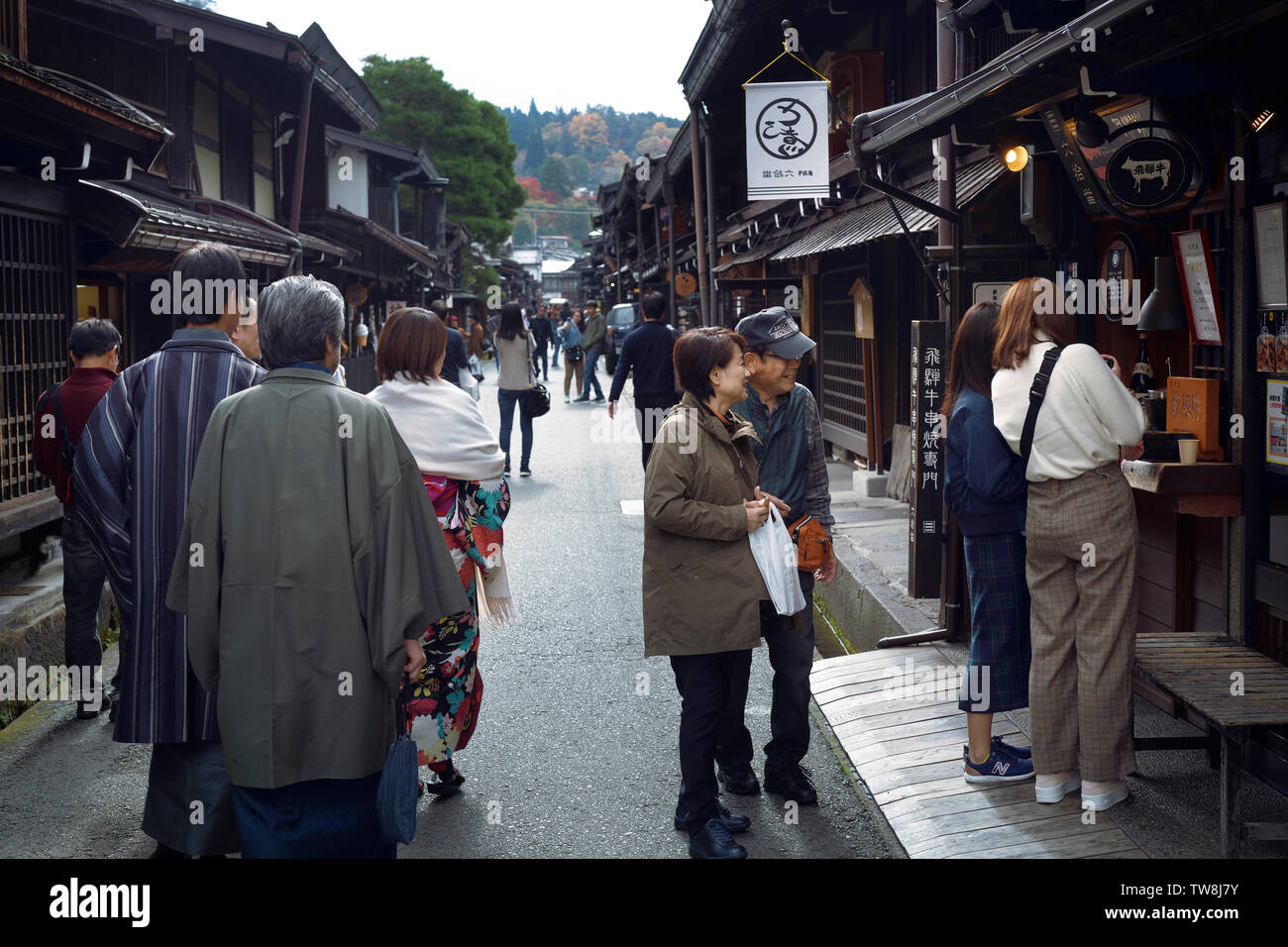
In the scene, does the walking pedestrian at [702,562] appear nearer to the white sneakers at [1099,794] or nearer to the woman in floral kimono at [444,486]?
the woman in floral kimono at [444,486]

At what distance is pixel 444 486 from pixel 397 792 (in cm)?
190

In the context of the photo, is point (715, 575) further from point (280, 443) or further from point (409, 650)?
point (280, 443)

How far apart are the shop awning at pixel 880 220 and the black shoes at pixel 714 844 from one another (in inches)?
180

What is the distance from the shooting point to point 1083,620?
186 inches

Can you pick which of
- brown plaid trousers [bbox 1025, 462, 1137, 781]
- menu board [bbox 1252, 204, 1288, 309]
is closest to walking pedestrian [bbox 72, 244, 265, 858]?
brown plaid trousers [bbox 1025, 462, 1137, 781]

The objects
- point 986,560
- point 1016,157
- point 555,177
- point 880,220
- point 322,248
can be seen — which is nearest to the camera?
point 986,560

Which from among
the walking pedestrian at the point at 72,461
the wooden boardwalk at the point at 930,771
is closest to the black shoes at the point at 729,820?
the wooden boardwalk at the point at 930,771

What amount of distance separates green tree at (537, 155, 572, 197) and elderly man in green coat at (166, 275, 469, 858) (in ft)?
469

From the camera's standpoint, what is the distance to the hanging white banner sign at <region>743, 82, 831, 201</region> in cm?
1279

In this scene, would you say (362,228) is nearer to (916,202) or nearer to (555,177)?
(916,202)

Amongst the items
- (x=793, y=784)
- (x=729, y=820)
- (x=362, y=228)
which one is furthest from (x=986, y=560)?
(x=362, y=228)

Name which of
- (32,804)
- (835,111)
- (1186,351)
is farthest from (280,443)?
(835,111)

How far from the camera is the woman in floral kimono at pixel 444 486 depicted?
527 cm

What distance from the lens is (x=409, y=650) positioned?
3.72 m
